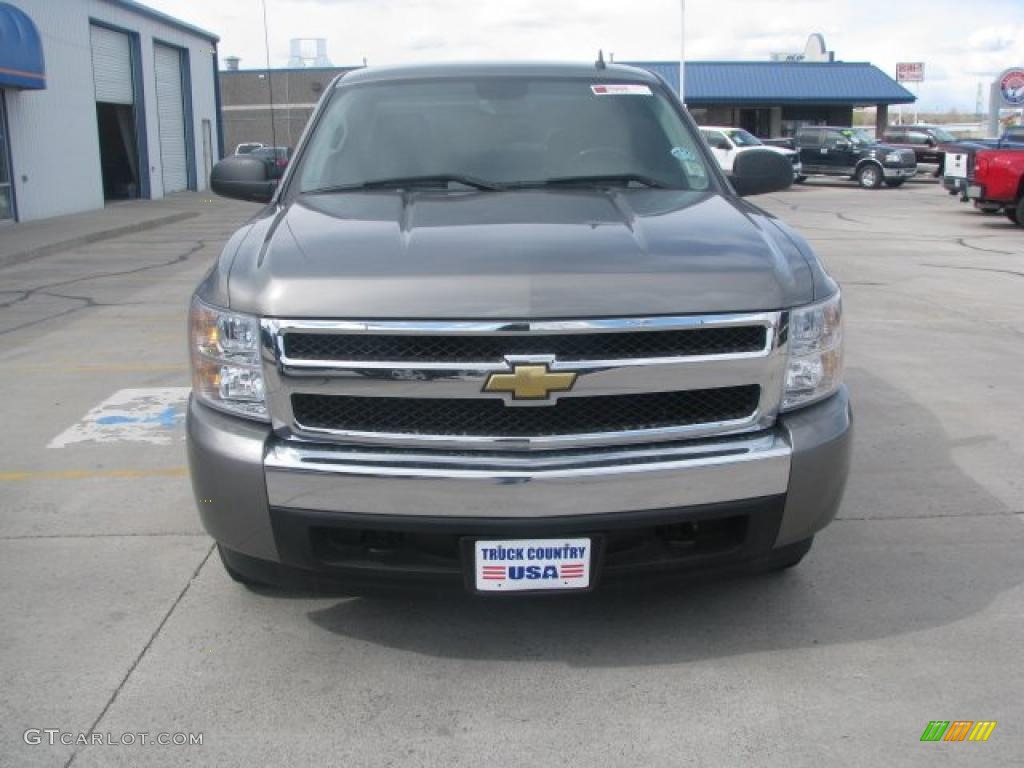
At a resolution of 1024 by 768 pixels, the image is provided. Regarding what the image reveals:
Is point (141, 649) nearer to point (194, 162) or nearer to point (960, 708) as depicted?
point (960, 708)

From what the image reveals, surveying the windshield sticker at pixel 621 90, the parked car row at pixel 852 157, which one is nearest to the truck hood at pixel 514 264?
the windshield sticker at pixel 621 90

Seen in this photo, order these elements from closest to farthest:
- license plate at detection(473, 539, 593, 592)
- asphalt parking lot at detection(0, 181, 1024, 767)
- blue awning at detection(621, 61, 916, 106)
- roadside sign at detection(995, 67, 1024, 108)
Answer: asphalt parking lot at detection(0, 181, 1024, 767), license plate at detection(473, 539, 593, 592), roadside sign at detection(995, 67, 1024, 108), blue awning at detection(621, 61, 916, 106)

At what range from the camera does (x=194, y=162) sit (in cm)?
3291

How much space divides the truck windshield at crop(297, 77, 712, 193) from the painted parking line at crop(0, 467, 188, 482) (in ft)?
5.87

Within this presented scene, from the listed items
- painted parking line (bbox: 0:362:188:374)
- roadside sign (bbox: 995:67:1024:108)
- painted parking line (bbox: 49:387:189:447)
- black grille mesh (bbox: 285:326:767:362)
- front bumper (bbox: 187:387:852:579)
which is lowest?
painted parking line (bbox: 49:387:189:447)

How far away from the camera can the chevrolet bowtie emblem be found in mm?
2906

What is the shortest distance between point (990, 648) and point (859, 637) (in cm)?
41

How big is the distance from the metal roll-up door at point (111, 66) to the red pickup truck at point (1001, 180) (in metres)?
19.8

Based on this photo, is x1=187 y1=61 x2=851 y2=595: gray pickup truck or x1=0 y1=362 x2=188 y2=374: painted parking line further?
x1=0 y1=362 x2=188 y2=374: painted parking line

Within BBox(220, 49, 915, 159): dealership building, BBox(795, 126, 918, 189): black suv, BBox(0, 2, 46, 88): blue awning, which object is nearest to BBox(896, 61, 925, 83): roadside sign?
BBox(220, 49, 915, 159): dealership building

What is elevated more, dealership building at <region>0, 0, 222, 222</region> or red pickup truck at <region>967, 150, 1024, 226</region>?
dealership building at <region>0, 0, 222, 222</region>

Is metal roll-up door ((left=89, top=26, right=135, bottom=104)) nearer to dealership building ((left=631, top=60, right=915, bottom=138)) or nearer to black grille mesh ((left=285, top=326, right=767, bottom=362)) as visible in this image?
dealership building ((left=631, top=60, right=915, bottom=138))

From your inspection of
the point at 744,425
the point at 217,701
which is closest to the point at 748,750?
the point at 744,425

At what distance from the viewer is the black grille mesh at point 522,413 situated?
299 cm
